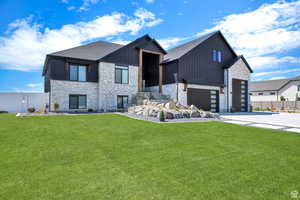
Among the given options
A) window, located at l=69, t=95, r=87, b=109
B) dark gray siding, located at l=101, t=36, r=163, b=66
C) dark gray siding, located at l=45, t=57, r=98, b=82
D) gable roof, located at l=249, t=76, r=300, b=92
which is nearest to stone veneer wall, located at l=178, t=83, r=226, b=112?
dark gray siding, located at l=101, t=36, r=163, b=66

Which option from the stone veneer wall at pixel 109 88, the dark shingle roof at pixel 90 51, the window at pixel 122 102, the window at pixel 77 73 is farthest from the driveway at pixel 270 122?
the dark shingle roof at pixel 90 51

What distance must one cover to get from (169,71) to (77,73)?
9.29 m

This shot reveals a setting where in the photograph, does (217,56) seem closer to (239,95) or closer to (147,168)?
(239,95)

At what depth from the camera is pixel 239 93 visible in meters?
19.7

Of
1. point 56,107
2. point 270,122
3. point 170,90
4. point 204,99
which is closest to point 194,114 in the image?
point 270,122

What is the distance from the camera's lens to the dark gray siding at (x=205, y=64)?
1633 centimetres

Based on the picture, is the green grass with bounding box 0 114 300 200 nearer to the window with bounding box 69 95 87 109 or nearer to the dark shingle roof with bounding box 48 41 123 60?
the window with bounding box 69 95 87 109

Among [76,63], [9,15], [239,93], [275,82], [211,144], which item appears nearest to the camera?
[211,144]

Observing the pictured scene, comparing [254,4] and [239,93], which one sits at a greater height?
[254,4]

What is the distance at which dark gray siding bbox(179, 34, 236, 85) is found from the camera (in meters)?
16.3

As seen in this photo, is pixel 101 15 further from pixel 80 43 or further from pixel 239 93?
pixel 239 93

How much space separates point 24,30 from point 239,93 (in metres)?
22.3

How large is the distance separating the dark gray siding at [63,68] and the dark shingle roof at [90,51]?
45cm

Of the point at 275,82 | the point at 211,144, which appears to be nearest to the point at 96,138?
the point at 211,144
